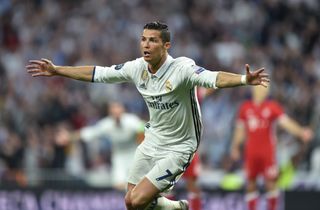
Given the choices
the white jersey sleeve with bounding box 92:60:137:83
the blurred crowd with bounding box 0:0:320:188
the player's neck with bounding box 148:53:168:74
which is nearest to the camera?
the player's neck with bounding box 148:53:168:74

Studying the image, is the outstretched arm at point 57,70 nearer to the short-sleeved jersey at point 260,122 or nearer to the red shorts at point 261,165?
the short-sleeved jersey at point 260,122

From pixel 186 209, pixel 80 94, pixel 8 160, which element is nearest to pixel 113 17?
pixel 80 94

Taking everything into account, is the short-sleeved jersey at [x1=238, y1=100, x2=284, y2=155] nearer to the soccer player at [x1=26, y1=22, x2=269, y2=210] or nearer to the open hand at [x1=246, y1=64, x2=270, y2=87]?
the soccer player at [x1=26, y1=22, x2=269, y2=210]

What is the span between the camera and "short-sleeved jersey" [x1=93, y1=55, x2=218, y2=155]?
10516 mm

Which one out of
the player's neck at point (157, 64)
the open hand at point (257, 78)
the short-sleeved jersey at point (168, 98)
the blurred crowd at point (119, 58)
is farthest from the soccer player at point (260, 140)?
the open hand at point (257, 78)

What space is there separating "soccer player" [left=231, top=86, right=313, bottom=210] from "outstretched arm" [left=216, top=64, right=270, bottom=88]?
5.82 metres

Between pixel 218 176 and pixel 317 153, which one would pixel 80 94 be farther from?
pixel 317 153

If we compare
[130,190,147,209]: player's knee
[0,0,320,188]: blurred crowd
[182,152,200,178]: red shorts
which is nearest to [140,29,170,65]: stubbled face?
[130,190,147,209]: player's knee

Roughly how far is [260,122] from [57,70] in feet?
18.3

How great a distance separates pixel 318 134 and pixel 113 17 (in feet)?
22.3

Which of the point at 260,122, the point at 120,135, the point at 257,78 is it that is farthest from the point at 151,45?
the point at 120,135

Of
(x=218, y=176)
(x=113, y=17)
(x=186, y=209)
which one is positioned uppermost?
(x=113, y=17)

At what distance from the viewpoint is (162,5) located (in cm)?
2280

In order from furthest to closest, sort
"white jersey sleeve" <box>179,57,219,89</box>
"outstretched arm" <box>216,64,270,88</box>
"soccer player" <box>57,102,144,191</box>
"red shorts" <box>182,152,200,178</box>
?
1. "soccer player" <box>57,102,144,191</box>
2. "red shorts" <box>182,152,200,178</box>
3. "white jersey sleeve" <box>179,57,219,89</box>
4. "outstretched arm" <box>216,64,270,88</box>
